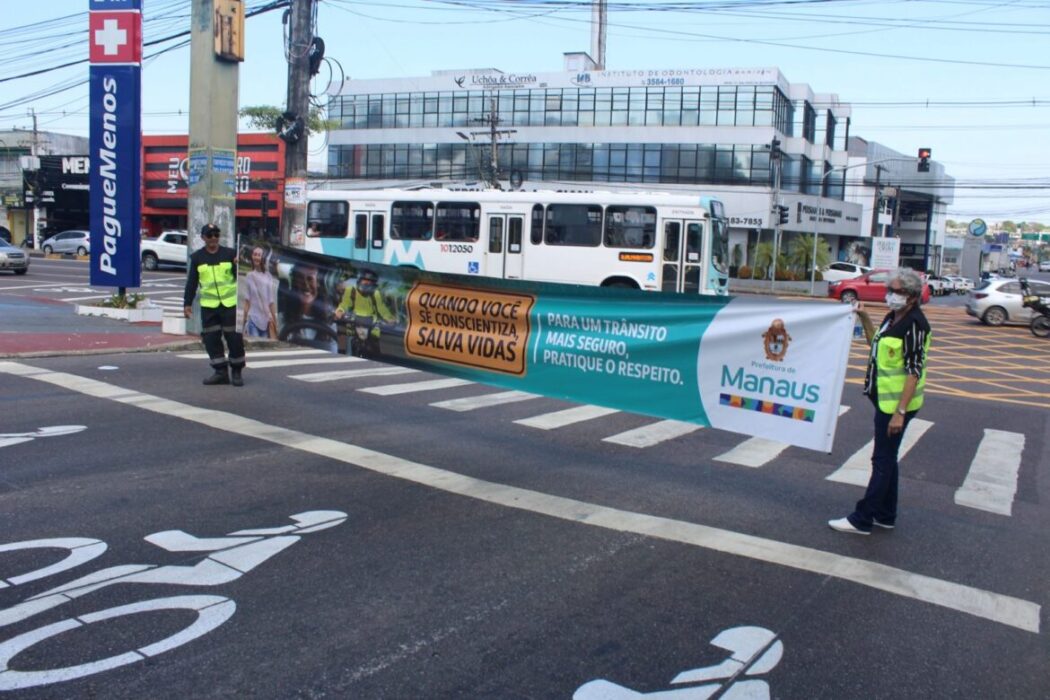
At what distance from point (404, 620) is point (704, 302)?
3639mm

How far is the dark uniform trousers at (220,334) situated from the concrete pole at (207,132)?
4.59 m

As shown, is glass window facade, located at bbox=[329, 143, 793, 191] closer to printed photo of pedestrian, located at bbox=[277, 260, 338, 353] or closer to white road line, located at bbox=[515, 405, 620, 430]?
white road line, located at bbox=[515, 405, 620, 430]

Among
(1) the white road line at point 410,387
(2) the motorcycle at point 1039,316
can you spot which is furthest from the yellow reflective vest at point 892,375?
(2) the motorcycle at point 1039,316

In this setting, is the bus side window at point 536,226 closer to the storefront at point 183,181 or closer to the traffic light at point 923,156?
the traffic light at point 923,156

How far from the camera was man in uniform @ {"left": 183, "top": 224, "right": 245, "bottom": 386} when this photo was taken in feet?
35.8

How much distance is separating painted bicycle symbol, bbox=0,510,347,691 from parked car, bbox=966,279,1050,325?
27.9m

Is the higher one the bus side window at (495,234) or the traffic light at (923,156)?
the traffic light at (923,156)

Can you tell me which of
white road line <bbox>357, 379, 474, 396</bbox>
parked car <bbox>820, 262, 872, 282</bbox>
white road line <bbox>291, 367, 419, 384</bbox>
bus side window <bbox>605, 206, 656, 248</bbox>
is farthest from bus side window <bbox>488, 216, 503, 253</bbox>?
parked car <bbox>820, 262, 872, 282</bbox>

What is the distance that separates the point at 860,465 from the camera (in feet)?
30.3

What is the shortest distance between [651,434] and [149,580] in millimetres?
6183

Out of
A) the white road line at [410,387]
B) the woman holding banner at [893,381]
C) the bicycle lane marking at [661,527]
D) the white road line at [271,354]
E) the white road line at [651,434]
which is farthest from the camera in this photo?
the white road line at [271,354]

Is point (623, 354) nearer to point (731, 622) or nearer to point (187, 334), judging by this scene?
point (731, 622)

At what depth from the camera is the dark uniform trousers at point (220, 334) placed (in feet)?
36.1

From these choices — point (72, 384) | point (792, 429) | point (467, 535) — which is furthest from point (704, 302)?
point (72, 384)
